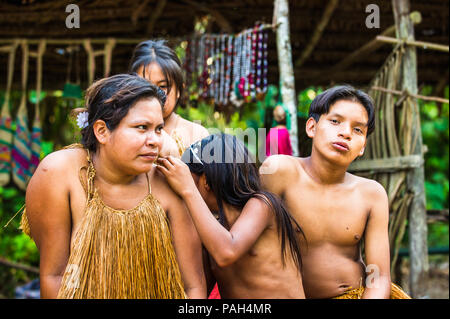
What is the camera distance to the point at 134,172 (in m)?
1.92

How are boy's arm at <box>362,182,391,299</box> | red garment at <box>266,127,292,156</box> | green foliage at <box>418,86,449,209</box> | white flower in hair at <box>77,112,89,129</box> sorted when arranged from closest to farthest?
1. white flower in hair at <box>77,112,89,129</box>
2. boy's arm at <box>362,182,391,299</box>
3. red garment at <box>266,127,292,156</box>
4. green foliage at <box>418,86,449,209</box>

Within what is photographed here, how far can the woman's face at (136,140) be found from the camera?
187 cm

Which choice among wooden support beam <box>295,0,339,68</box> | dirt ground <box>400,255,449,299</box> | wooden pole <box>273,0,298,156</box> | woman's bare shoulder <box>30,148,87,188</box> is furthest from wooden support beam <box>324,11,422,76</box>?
woman's bare shoulder <box>30,148,87,188</box>

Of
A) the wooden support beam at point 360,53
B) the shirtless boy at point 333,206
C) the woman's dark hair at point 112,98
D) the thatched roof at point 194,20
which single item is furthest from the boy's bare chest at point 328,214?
the thatched roof at point 194,20

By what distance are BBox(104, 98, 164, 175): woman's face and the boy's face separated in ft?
2.62

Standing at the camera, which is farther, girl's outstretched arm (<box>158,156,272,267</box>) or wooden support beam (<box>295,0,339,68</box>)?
wooden support beam (<box>295,0,339,68</box>)

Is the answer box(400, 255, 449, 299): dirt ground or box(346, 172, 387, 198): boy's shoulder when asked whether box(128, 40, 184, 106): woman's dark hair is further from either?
box(400, 255, 449, 299): dirt ground

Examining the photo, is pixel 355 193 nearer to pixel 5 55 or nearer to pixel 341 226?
pixel 341 226

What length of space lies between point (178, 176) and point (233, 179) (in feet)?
0.86

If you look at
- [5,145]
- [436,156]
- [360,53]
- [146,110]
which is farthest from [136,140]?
[436,156]

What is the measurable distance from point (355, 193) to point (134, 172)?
3.57 ft

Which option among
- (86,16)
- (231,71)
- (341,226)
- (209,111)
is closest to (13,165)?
(86,16)

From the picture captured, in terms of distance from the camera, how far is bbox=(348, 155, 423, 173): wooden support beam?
165 inches

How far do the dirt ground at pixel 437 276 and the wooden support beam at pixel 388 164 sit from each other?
168 cm
